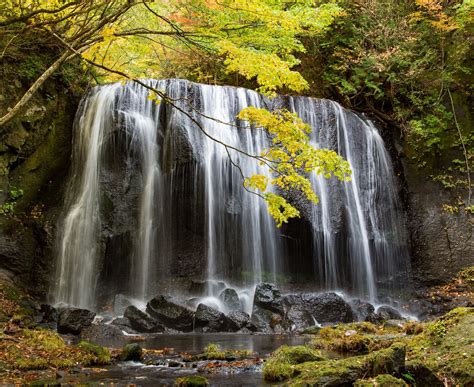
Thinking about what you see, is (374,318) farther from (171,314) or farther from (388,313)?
(171,314)

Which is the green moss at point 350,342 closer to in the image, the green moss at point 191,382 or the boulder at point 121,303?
the green moss at point 191,382

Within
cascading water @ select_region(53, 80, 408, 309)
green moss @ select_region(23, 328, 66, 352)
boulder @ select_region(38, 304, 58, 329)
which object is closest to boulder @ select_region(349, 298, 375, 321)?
cascading water @ select_region(53, 80, 408, 309)

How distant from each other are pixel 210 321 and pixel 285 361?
200 inches

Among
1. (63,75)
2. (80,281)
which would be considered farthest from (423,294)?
(63,75)

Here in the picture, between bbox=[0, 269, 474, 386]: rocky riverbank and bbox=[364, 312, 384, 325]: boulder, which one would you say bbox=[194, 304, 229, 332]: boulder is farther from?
bbox=[364, 312, 384, 325]: boulder

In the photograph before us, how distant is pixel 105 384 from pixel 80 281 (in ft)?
26.6

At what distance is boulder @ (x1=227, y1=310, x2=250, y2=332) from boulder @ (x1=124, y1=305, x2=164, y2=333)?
1568 mm

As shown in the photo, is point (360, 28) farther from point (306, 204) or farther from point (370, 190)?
point (306, 204)

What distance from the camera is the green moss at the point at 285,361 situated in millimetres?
5371

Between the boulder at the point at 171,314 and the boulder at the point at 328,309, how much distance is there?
10.4ft

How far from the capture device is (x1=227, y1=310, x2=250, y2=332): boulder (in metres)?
10.6

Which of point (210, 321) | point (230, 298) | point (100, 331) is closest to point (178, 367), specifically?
point (100, 331)

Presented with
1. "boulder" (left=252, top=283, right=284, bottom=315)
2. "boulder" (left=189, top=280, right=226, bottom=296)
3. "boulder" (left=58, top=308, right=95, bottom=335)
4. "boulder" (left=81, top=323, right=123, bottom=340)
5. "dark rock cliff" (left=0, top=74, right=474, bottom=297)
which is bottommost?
"boulder" (left=81, top=323, right=123, bottom=340)

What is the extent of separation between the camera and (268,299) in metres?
→ 11.5
